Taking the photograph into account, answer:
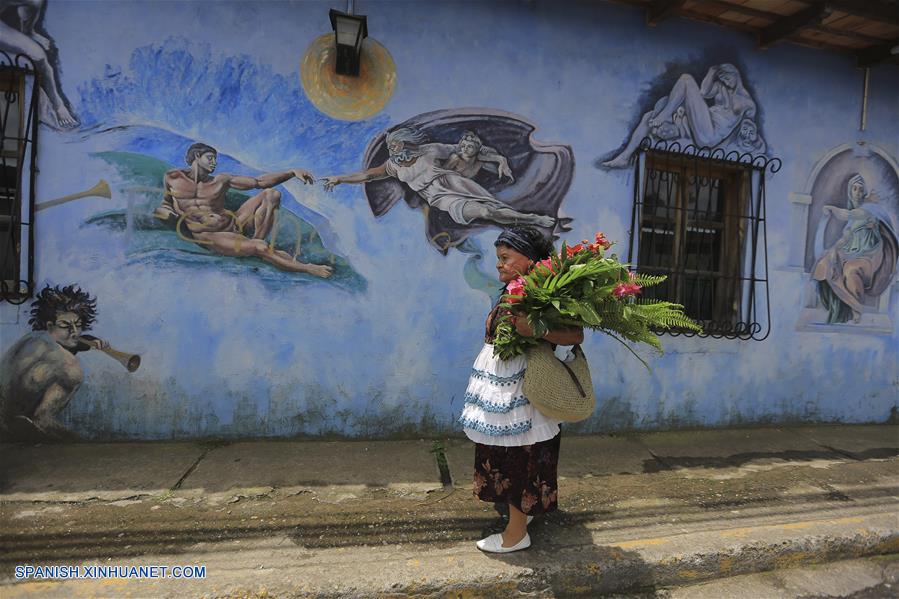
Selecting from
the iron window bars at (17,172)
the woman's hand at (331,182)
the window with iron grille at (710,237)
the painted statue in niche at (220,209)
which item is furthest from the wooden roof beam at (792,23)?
the iron window bars at (17,172)

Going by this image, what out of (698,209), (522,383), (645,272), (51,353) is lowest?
(51,353)

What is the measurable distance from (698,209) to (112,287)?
493cm

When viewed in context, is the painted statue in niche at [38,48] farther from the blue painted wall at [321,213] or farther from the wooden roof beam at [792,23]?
the wooden roof beam at [792,23]

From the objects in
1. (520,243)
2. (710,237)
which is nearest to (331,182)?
(520,243)

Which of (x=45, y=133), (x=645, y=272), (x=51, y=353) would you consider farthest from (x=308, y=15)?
(x=645, y=272)

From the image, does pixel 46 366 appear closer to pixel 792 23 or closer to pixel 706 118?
pixel 706 118

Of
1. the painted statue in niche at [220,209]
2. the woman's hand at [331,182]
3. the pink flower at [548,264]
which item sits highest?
the woman's hand at [331,182]

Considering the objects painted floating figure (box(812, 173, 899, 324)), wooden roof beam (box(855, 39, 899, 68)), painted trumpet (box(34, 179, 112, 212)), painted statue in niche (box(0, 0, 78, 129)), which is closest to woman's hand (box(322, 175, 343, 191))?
painted trumpet (box(34, 179, 112, 212))

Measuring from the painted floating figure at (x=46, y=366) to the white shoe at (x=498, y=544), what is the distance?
306cm

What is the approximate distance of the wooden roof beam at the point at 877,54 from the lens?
4211 mm

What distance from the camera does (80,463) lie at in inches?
122

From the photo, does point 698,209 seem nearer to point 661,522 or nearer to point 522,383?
point 661,522

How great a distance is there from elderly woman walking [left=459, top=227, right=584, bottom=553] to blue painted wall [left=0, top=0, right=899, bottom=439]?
4.92 ft

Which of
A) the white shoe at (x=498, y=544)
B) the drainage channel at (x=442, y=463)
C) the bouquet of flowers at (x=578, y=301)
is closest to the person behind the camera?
the bouquet of flowers at (x=578, y=301)
